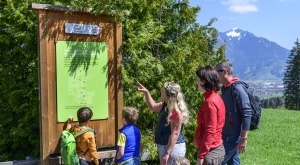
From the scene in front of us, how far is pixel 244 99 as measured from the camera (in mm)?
5840

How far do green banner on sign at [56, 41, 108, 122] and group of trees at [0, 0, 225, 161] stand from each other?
0.57 metres

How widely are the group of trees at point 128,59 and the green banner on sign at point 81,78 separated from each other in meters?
0.57

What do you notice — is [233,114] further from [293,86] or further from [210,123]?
[293,86]

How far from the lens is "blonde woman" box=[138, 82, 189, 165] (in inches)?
210

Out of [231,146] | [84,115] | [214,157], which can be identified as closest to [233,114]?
[231,146]

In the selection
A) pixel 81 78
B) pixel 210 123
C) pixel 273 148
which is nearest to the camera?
pixel 210 123

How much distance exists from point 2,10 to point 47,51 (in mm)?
2061

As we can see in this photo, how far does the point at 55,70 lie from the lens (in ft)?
18.4

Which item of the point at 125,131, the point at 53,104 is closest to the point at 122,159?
the point at 125,131

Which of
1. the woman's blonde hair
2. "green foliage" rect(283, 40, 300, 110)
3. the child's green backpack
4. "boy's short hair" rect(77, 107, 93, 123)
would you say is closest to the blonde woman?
the woman's blonde hair

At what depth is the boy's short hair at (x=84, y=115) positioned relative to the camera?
219 inches

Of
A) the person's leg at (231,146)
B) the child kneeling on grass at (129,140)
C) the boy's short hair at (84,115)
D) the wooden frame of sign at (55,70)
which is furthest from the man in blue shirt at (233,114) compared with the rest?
the boy's short hair at (84,115)

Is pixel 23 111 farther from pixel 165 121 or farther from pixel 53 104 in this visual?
pixel 165 121

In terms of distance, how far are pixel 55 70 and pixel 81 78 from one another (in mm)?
380
